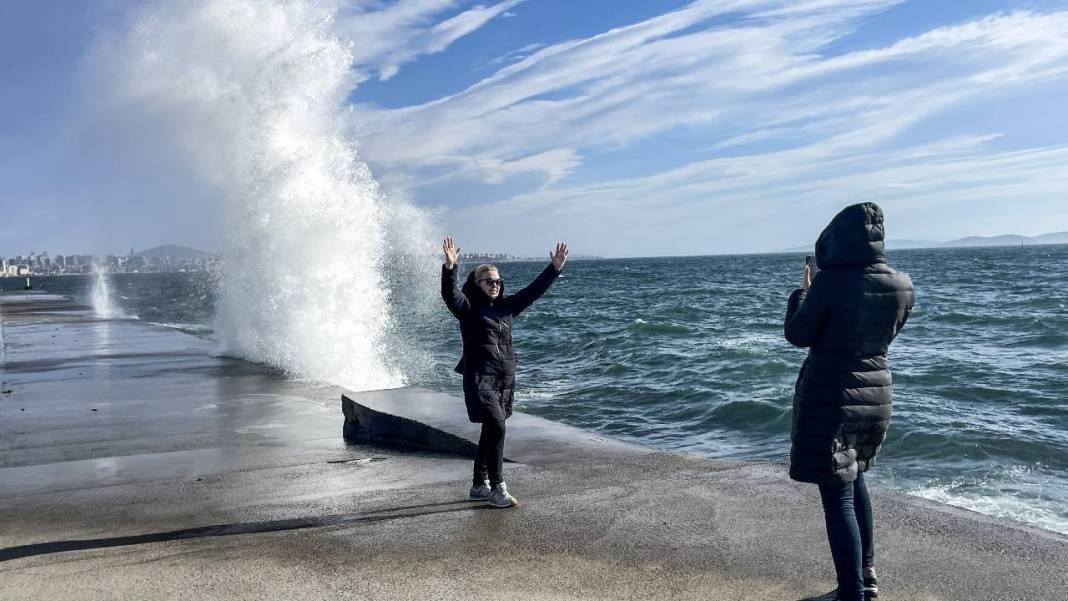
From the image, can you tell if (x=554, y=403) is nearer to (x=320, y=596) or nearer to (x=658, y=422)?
(x=658, y=422)

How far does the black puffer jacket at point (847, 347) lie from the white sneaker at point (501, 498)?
2220 mm

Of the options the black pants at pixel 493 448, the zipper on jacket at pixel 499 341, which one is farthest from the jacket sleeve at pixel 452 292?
the black pants at pixel 493 448

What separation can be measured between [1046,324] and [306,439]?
789 inches

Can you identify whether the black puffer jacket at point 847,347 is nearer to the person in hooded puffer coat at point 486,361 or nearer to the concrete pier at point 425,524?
the concrete pier at point 425,524

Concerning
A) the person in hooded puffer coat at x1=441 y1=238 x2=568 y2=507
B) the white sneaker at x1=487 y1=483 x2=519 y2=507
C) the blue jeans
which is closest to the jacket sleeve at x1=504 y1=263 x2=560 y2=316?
the person in hooded puffer coat at x1=441 y1=238 x2=568 y2=507

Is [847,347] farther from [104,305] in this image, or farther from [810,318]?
[104,305]

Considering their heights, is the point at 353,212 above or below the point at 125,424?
above

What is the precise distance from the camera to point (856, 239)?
12.3 ft

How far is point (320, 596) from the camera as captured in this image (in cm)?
411

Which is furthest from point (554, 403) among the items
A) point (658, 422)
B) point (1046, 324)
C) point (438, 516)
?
point (1046, 324)

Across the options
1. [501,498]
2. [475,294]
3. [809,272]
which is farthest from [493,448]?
[809,272]

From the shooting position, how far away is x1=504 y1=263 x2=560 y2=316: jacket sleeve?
5746 mm

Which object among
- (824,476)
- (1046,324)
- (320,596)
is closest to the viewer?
(824,476)

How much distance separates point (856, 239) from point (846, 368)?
56 cm
